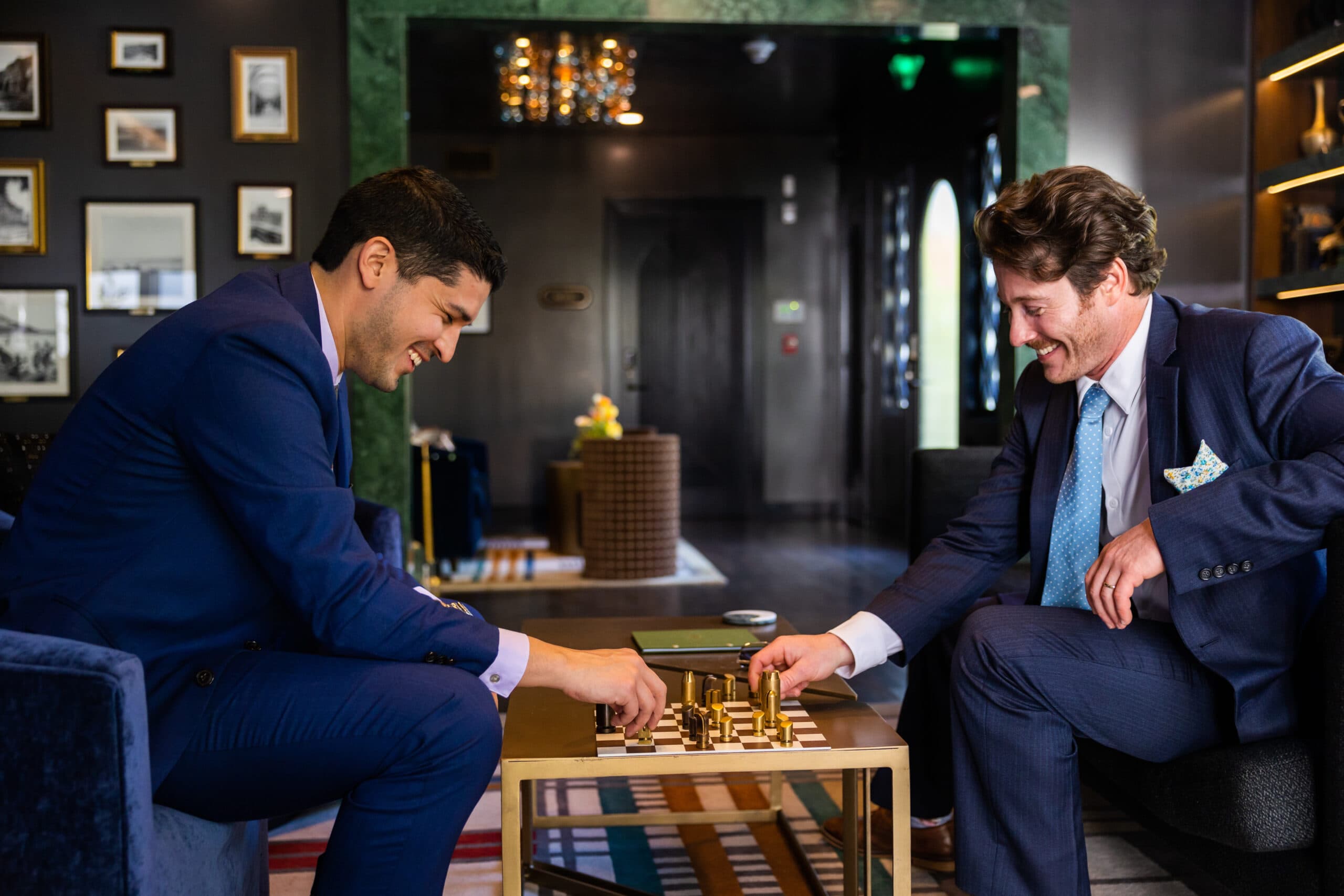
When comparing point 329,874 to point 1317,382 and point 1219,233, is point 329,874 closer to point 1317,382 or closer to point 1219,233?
point 1317,382

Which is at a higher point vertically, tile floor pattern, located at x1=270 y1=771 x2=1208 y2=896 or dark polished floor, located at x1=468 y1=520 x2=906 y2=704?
tile floor pattern, located at x1=270 y1=771 x2=1208 y2=896

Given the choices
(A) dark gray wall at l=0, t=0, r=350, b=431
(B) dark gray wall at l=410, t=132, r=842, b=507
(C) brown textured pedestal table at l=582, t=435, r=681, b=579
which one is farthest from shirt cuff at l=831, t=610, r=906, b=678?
(B) dark gray wall at l=410, t=132, r=842, b=507

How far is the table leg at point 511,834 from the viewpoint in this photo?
1503 mm

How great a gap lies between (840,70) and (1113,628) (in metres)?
6.24

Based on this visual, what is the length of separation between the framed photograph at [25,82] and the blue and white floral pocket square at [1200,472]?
4.47 metres

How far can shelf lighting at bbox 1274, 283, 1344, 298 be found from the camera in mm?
4270

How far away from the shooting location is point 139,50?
453 cm

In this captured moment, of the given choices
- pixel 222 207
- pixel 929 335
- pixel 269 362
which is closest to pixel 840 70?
pixel 929 335

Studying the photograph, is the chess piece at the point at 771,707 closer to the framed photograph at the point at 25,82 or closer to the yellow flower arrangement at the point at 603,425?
the framed photograph at the point at 25,82

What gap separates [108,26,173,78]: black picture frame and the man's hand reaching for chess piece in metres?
3.91

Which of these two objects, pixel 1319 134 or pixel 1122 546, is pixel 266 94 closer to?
pixel 1122 546

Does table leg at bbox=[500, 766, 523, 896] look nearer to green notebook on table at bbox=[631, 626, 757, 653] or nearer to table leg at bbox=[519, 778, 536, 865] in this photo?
green notebook on table at bbox=[631, 626, 757, 653]

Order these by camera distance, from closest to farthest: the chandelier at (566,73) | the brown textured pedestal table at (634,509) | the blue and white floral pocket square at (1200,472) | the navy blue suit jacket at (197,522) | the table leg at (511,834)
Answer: the navy blue suit jacket at (197,522), the table leg at (511,834), the blue and white floral pocket square at (1200,472), the brown textured pedestal table at (634,509), the chandelier at (566,73)

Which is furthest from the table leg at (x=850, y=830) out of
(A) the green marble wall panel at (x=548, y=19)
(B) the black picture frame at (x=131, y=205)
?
(B) the black picture frame at (x=131, y=205)
